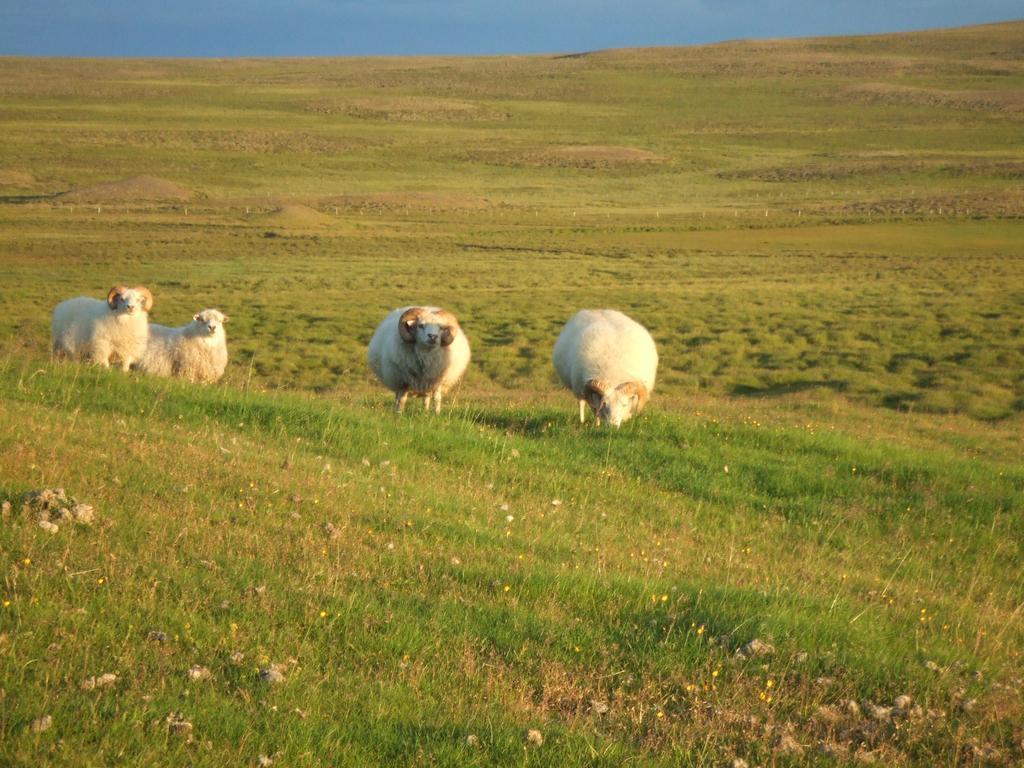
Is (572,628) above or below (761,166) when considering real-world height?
below

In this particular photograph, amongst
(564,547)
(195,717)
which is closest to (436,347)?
(564,547)

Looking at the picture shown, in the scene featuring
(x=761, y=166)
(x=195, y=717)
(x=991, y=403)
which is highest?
(x=761, y=166)

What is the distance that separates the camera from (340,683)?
5.50 m

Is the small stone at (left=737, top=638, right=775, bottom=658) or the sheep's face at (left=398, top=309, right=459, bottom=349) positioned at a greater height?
the sheep's face at (left=398, top=309, right=459, bottom=349)

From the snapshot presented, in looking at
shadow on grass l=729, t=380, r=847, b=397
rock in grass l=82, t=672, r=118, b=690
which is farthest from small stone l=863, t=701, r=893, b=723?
shadow on grass l=729, t=380, r=847, b=397

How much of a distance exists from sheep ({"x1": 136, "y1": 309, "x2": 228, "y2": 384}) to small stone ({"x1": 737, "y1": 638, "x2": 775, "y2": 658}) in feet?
44.1

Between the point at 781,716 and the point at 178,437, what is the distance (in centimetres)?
612

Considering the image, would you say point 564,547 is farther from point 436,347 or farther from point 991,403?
point 991,403

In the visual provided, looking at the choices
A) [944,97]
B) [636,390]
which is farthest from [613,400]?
[944,97]

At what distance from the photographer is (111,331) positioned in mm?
17750

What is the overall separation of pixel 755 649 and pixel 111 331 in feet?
45.6

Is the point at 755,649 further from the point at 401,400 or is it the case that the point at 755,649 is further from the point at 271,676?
the point at 401,400

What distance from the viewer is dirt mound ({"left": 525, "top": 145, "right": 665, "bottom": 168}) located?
124875mm

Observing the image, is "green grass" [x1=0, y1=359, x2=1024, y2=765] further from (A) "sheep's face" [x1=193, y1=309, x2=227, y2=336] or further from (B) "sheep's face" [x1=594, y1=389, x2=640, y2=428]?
(A) "sheep's face" [x1=193, y1=309, x2=227, y2=336]
